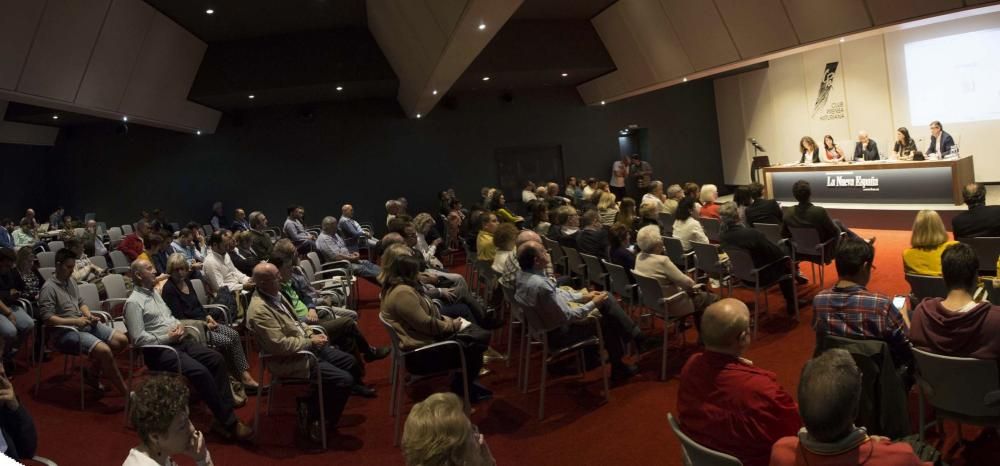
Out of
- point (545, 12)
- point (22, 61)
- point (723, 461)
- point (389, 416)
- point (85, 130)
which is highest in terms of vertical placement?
point (545, 12)

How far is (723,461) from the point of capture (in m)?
2.04

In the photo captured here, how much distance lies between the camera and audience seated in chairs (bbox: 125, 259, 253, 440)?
421 centimetres

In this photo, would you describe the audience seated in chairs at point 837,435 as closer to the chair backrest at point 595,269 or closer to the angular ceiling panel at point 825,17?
the chair backrest at point 595,269

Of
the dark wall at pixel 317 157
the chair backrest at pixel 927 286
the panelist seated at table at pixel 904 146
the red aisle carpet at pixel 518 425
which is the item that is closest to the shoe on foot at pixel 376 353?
the red aisle carpet at pixel 518 425

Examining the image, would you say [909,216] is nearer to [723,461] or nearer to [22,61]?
[723,461]

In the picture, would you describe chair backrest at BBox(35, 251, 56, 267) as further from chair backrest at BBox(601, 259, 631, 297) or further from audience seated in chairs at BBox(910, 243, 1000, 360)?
audience seated in chairs at BBox(910, 243, 1000, 360)

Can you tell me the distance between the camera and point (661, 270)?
482 cm

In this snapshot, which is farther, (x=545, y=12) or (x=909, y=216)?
(x=545, y=12)

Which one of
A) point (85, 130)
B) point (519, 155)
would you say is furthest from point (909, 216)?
point (85, 130)

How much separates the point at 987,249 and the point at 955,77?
8.42 m

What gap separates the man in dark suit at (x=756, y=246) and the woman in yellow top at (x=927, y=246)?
4.52 ft

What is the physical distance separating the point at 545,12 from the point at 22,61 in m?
8.77

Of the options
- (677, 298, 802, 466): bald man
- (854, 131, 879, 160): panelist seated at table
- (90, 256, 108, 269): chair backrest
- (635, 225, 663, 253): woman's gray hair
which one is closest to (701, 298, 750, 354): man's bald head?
(677, 298, 802, 466): bald man

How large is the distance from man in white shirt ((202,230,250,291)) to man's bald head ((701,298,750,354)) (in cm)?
503
